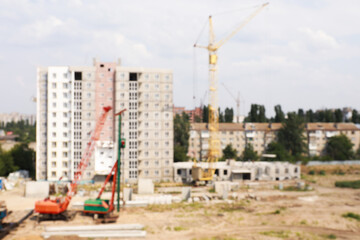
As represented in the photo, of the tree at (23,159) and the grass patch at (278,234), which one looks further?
the tree at (23,159)

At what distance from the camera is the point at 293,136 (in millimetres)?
102875

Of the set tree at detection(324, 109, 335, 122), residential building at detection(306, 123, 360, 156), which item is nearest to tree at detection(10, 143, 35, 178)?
residential building at detection(306, 123, 360, 156)

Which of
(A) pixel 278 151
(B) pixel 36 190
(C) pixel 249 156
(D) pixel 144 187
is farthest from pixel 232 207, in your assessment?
(A) pixel 278 151

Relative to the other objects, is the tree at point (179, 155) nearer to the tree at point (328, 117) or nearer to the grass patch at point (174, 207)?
the grass patch at point (174, 207)

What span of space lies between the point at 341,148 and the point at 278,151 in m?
22.1

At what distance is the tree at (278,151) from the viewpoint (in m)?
95.2

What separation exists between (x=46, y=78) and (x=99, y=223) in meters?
46.3

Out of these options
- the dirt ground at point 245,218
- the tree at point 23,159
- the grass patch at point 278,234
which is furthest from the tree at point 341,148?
the tree at point 23,159

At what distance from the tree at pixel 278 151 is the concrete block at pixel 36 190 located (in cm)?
6842

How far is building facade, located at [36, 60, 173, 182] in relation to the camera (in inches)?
2781

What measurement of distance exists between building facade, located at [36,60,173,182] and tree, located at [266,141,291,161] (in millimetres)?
40571

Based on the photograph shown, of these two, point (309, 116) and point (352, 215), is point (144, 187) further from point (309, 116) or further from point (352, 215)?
point (309, 116)

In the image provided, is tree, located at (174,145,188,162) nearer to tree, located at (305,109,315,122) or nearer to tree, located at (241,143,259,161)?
tree, located at (241,143,259,161)

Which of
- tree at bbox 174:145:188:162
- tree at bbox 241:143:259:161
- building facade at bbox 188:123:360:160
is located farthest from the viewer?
building facade at bbox 188:123:360:160
